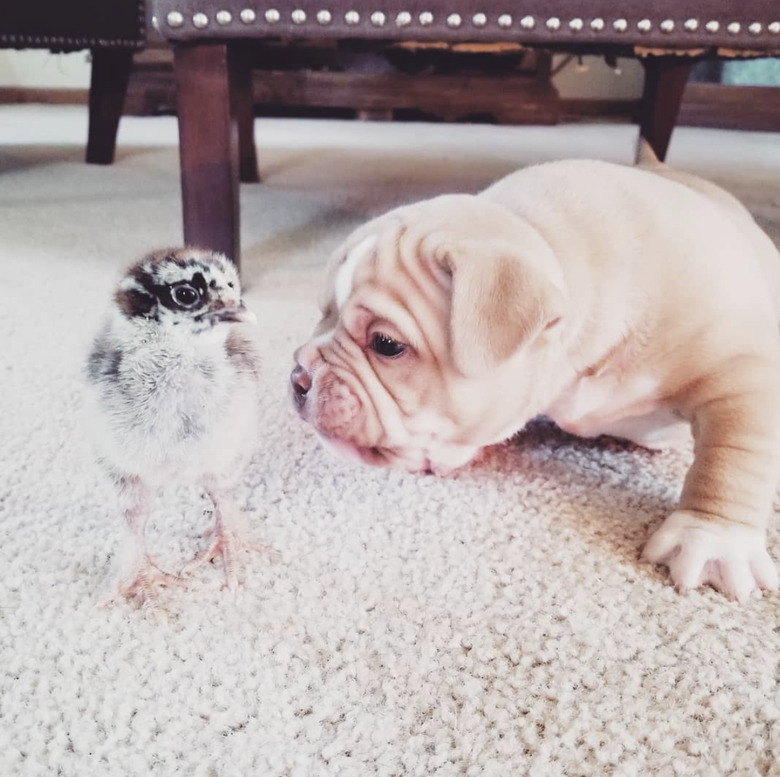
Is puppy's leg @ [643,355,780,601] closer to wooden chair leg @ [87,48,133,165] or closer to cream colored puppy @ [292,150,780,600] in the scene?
cream colored puppy @ [292,150,780,600]

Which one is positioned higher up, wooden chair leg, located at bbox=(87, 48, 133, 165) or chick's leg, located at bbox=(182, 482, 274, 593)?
chick's leg, located at bbox=(182, 482, 274, 593)

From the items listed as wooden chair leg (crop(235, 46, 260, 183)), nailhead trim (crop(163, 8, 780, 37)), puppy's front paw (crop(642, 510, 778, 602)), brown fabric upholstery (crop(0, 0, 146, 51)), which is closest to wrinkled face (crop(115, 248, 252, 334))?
puppy's front paw (crop(642, 510, 778, 602))

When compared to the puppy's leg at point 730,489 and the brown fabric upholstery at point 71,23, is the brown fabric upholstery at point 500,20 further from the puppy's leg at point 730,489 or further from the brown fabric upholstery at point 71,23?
the brown fabric upholstery at point 71,23

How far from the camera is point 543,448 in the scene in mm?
877

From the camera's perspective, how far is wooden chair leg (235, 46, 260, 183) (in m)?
1.80

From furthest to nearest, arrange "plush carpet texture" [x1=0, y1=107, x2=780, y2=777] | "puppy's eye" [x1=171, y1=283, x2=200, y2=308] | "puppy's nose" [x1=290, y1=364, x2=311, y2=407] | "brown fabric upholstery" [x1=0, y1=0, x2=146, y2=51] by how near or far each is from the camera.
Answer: "brown fabric upholstery" [x1=0, y1=0, x2=146, y2=51] → "puppy's nose" [x1=290, y1=364, x2=311, y2=407] → "puppy's eye" [x1=171, y1=283, x2=200, y2=308] → "plush carpet texture" [x1=0, y1=107, x2=780, y2=777]

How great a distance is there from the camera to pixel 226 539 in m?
0.66

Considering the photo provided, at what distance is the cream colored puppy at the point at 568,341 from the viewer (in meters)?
0.65

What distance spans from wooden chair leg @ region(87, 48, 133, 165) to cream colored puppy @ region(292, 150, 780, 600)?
1.73 metres

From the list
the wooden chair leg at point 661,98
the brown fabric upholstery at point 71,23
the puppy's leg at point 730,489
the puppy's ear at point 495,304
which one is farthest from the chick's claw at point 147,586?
the wooden chair leg at point 661,98

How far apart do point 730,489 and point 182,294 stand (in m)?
0.48

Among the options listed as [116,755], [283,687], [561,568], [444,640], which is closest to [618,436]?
[561,568]

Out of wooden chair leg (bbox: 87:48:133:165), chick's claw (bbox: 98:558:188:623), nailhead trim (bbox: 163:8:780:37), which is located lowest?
wooden chair leg (bbox: 87:48:133:165)

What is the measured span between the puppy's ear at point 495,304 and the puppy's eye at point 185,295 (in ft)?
0.65
